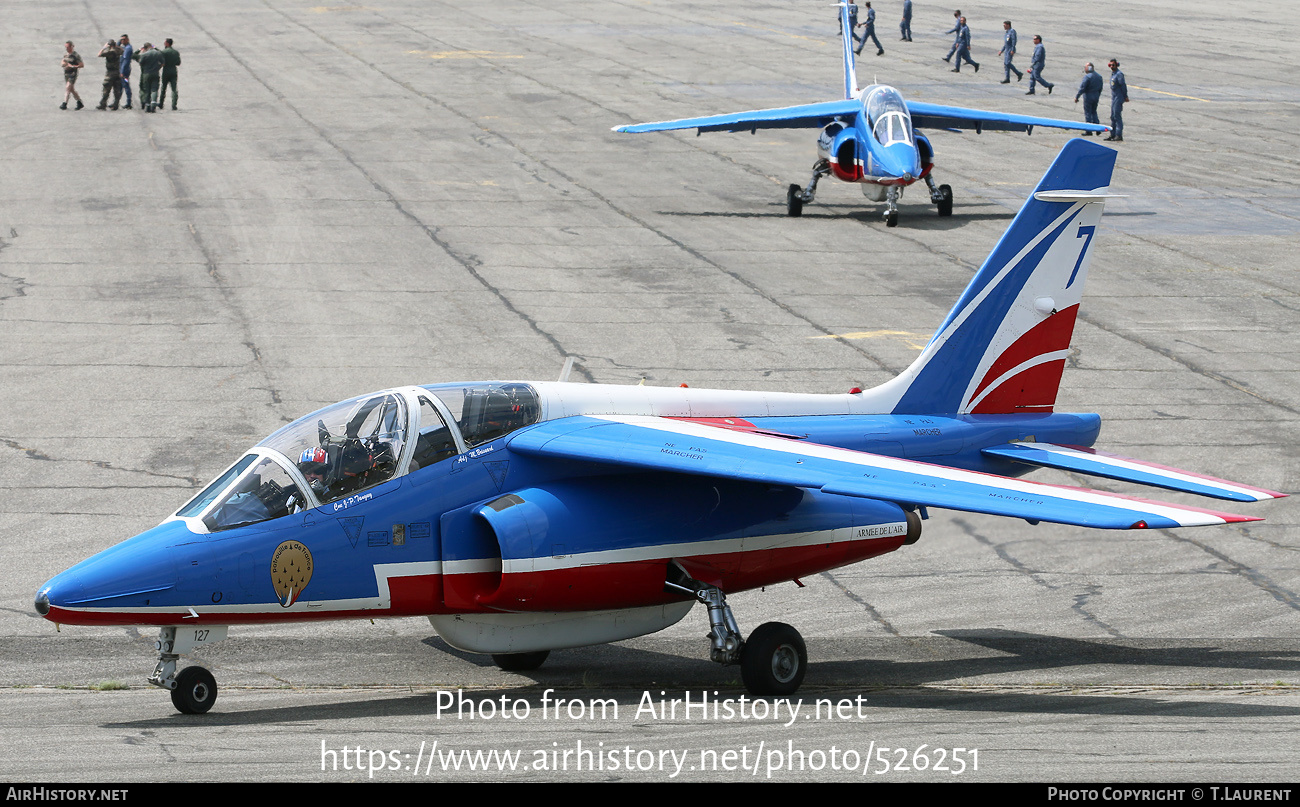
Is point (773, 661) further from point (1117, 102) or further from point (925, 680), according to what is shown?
point (1117, 102)

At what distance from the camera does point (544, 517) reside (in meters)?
11.1

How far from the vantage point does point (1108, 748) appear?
9500mm

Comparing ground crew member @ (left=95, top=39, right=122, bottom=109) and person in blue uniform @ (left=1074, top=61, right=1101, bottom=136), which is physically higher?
person in blue uniform @ (left=1074, top=61, right=1101, bottom=136)

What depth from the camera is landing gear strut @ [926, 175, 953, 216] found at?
1299 inches

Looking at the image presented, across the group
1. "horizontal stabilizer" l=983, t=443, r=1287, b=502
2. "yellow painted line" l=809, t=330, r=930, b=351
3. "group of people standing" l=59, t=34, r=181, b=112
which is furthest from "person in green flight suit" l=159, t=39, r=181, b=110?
"horizontal stabilizer" l=983, t=443, r=1287, b=502

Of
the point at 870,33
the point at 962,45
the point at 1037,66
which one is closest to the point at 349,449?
the point at 1037,66

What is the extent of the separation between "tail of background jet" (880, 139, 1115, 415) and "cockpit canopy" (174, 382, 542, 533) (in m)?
4.67

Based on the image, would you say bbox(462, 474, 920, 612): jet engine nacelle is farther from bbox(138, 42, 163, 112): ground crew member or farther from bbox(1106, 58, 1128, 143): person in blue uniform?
bbox(138, 42, 163, 112): ground crew member

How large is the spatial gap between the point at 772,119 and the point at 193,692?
26.0 meters

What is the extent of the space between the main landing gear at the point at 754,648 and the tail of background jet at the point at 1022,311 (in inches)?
129

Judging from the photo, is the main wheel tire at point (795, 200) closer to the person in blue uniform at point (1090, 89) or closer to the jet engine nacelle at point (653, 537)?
the person in blue uniform at point (1090, 89)

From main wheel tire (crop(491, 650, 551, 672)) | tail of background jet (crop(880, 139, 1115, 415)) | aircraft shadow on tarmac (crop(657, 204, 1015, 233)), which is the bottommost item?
main wheel tire (crop(491, 650, 551, 672))

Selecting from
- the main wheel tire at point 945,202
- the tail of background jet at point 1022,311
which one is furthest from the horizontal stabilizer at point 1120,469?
the main wheel tire at point 945,202
